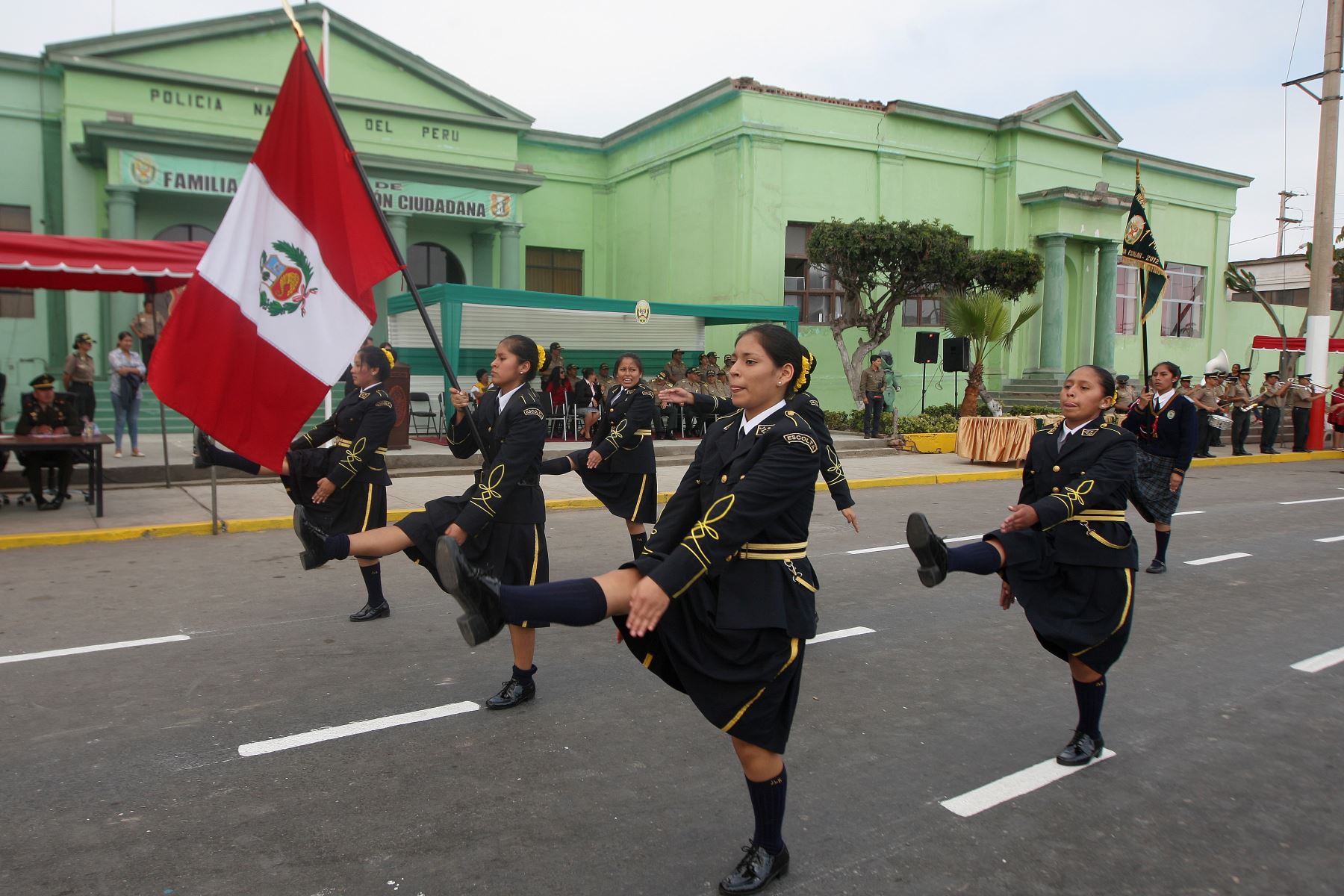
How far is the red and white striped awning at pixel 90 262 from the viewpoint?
9922 millimetres

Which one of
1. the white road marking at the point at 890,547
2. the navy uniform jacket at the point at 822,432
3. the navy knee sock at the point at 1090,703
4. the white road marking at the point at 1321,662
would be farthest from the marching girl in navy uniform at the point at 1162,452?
the navy knee sock at the point at 1090,703

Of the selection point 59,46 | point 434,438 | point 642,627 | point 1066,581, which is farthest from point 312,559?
point 59,46

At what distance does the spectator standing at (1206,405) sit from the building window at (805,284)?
335 inches

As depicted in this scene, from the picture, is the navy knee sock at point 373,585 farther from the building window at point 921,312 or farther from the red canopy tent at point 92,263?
the building window at point 921,312

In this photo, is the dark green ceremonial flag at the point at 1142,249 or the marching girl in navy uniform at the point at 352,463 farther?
the dark green ceremonial flag at the point at 1142,249

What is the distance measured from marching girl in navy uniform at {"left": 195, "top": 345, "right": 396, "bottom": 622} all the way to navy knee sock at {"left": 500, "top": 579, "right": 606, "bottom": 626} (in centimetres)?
371

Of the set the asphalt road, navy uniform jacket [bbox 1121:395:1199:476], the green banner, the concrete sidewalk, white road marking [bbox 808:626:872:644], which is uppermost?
the green banner

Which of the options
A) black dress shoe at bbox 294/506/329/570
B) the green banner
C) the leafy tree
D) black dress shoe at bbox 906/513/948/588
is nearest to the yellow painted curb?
black dress shoe at bbox 294/506/329/570

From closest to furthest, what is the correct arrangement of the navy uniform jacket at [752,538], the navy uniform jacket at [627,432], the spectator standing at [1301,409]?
the navy uniform jacket at [752,538], the navy uniform jacket at [627,432], the spectator standing at [1301,409]

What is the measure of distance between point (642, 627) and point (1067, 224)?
2678 cm

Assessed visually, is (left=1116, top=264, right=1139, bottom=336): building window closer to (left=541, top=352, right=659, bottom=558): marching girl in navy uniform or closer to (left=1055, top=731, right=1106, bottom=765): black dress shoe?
(left=541, top=352, right=659, bottom=558): marching girl in navy uniform

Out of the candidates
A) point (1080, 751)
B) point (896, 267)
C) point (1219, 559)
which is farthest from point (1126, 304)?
point (1080, 751)

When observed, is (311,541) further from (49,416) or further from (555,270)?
(555,270)

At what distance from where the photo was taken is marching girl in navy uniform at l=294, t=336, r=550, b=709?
178 inches
